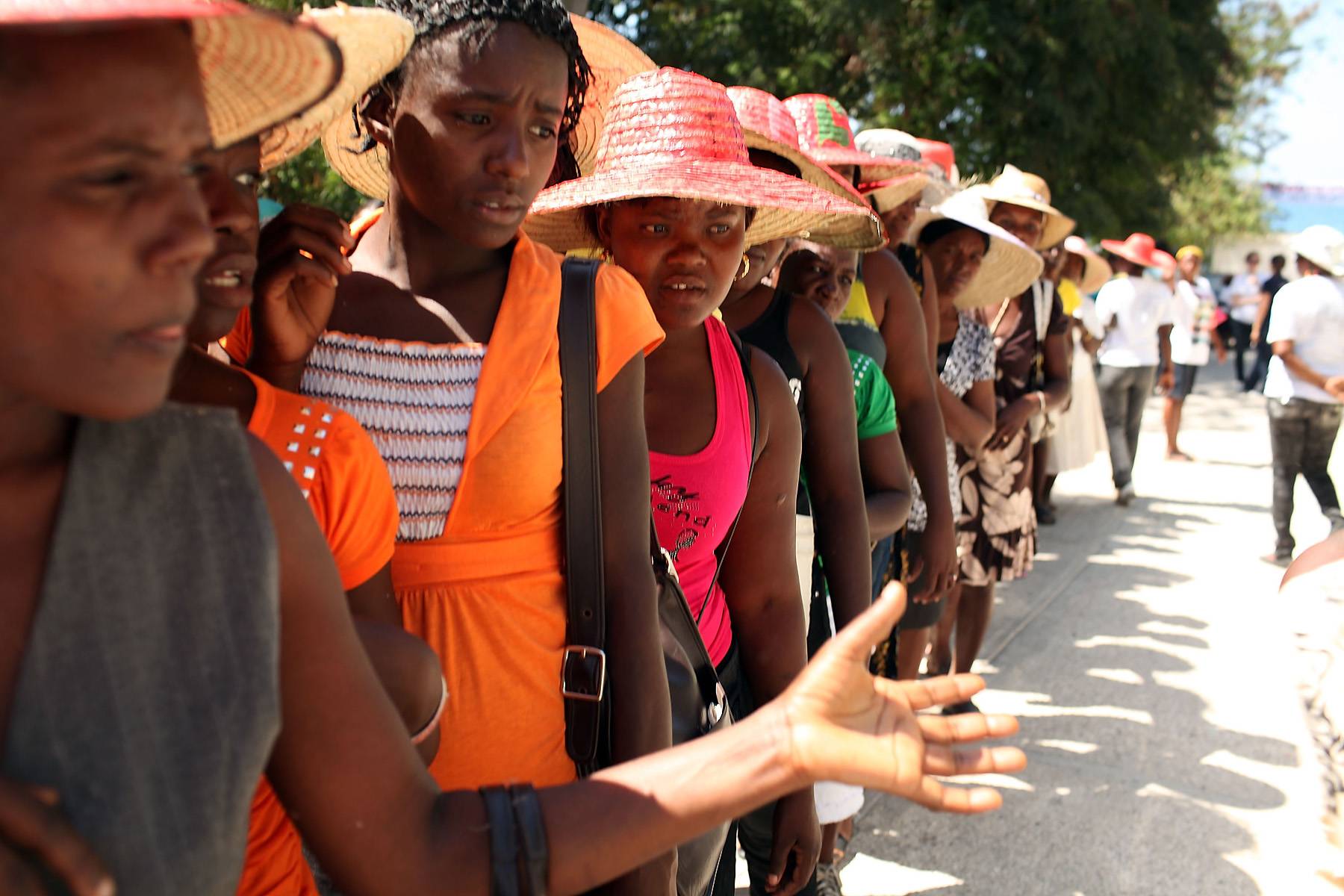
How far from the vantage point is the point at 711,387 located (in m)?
2.31

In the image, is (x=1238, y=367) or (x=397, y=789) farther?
(x=1238, y=367)

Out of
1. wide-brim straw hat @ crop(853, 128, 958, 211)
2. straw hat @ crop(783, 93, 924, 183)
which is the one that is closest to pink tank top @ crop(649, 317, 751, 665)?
straw hat @ crop(783, 93, 924, 183)

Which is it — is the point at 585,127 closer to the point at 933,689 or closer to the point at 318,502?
the point at 318,502

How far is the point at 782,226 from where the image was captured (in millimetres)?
2738

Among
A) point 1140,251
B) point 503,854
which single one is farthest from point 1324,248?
point 503,854

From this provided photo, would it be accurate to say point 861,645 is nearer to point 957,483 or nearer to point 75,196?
point 75,196

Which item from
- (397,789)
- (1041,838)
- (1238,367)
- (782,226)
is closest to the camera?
(397,789)

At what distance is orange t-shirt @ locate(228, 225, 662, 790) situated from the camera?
165 centimetres

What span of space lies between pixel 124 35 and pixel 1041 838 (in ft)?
12.5

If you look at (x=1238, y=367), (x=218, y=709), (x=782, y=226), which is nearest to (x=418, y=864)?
(x=218, y=709)

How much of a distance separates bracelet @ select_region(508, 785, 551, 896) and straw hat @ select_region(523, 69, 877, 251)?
1256 mm

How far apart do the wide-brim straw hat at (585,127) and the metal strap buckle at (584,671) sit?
880 mm

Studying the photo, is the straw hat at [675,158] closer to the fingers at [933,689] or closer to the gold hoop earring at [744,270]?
the gold hoop earring at [744,270]

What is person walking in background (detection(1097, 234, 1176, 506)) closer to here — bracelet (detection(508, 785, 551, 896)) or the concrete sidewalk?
the concrete sidewalk
